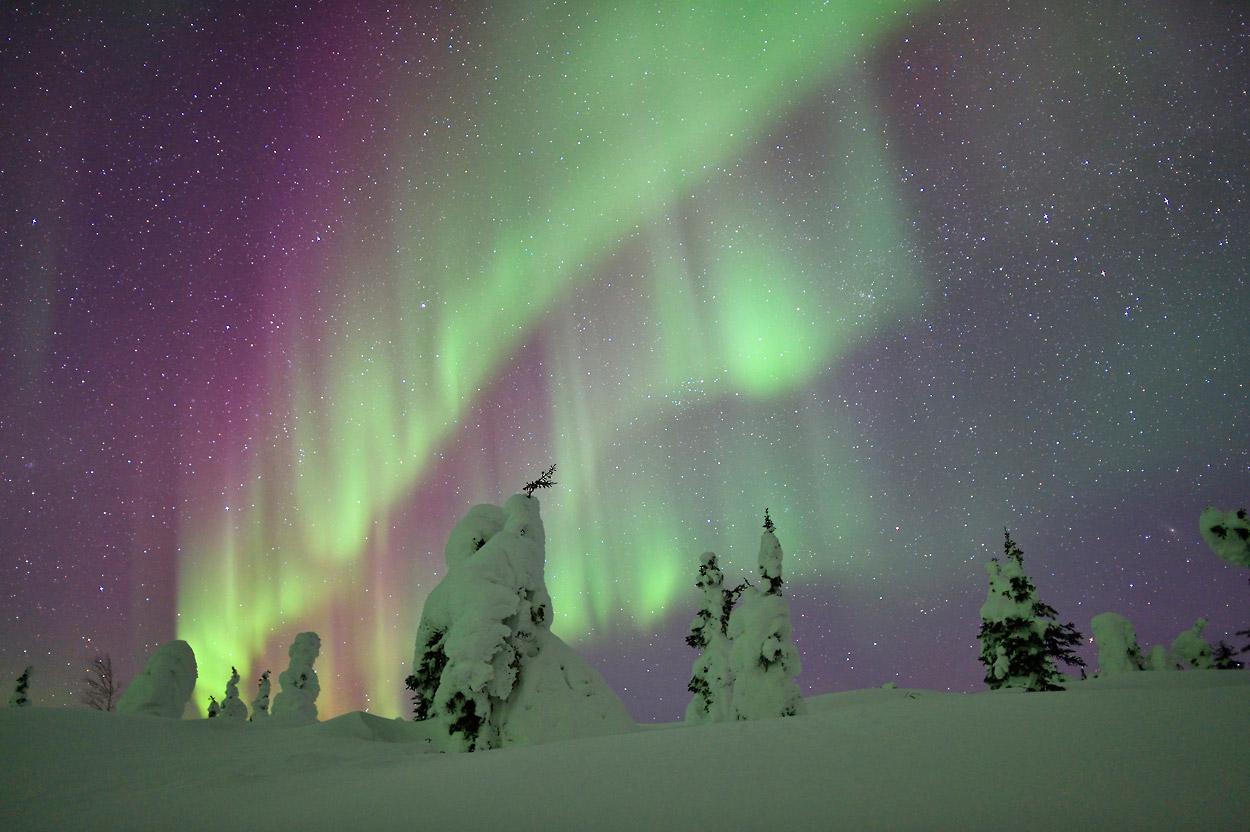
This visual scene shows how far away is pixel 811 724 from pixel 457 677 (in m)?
12.6

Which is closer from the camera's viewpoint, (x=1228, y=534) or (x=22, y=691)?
(x=1228, y=534)

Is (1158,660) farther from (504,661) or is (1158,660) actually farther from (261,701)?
(261,701)

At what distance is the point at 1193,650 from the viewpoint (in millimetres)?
45219

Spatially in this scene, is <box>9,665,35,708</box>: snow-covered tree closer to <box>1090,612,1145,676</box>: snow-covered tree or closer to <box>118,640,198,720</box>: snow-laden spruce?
<box>118,640,198,720</box>: snow-laden spruce

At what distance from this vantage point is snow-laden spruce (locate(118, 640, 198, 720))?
121 ft

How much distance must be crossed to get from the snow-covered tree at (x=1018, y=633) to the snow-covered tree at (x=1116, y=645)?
1510 cm

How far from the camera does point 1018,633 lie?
30656mm

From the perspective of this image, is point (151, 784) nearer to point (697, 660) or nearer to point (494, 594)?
point (494, 594)

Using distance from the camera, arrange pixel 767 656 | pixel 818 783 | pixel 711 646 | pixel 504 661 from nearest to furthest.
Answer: pixel 818 783 → pixel 504 661 → pixel 767 656 → pixel 711 646

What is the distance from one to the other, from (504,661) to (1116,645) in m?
47.5

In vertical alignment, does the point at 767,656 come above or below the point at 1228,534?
below

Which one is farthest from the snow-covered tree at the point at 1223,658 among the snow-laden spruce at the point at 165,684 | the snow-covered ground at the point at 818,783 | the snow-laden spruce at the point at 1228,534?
the snow-laden spruce at the point at 165,684

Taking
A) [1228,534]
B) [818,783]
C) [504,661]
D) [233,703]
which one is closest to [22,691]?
[233,703]

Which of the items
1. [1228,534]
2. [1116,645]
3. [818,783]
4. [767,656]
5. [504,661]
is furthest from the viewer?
[1116,645]
